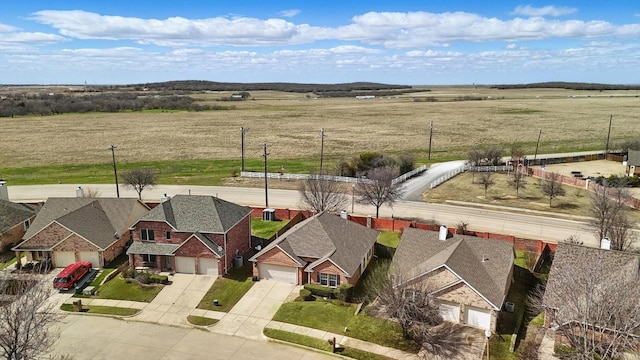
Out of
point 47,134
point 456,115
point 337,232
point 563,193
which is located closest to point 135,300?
point 337,232

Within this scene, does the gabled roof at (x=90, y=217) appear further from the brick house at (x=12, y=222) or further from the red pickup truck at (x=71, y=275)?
the brick house at (x=12, y=222)

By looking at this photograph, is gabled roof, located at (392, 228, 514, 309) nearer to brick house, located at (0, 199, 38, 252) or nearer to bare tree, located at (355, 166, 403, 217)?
bare tree, located at (355, 166, 403, 217)

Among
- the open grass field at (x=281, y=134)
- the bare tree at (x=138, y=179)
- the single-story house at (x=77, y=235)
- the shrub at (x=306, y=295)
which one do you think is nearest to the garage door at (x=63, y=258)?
the single-story house at (x=77, y=235)

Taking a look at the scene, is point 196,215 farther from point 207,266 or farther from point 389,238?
point 389,238

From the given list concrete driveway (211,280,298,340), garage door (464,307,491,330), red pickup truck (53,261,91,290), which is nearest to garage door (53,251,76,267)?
red pickup truck (53,261,91,290)

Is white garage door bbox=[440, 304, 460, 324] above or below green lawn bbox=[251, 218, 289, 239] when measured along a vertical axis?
below

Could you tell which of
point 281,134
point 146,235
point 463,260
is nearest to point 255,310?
point 146,235

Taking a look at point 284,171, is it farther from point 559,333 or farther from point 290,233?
point 559,333
